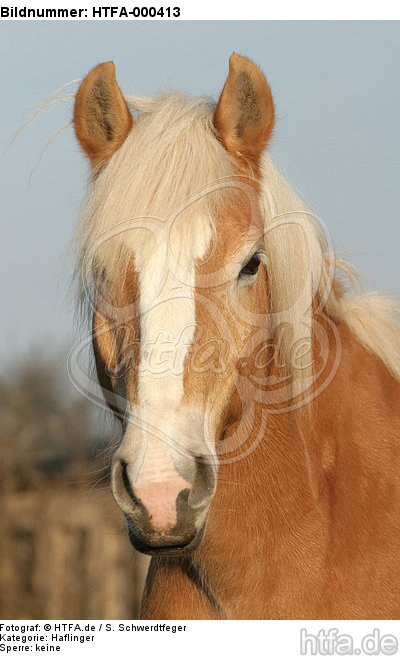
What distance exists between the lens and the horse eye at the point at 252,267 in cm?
331

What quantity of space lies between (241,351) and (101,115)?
1183 millimetres

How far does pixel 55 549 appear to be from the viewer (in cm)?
1280

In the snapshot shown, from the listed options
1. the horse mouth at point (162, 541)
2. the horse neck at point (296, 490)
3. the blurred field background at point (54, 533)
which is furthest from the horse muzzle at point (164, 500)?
the blurred field background at point (54, 533)

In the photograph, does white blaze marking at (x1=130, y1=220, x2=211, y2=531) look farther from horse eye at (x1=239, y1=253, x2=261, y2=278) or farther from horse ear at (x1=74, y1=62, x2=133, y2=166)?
horse ear at (x1=74, y1=62, x2=133, y2=166)

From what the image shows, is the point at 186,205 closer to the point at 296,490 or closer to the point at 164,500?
the point at 164,500

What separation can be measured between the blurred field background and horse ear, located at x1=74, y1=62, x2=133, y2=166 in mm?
8374

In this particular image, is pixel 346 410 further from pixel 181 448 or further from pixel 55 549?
pixel 55 549

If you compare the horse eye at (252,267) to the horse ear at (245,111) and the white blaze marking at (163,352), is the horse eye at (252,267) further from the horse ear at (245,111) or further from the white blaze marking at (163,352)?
the horse ear at (245,111)

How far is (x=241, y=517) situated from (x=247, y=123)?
1578 millimetres

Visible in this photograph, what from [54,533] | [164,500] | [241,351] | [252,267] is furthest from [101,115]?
[54,533]

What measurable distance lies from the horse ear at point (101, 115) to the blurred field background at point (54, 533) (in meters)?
8.37

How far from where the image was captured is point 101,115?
366 cm

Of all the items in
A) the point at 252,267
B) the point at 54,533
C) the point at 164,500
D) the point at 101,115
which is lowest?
the point at 54,533

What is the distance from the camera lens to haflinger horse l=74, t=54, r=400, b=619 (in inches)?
124
